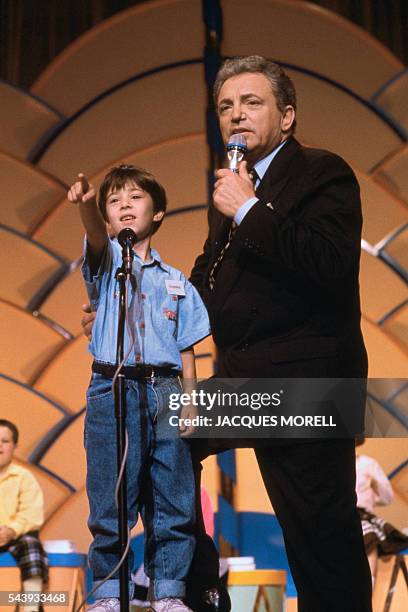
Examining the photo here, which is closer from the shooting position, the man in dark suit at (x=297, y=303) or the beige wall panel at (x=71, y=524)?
the man in dark suit at (x=297, y=303)

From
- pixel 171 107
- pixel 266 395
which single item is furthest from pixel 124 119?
pixel 266 395

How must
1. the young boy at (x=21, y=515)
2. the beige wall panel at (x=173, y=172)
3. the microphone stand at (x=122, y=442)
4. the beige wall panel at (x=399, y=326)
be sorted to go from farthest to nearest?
the beige wall panel at (x=173, y=172)
the beige wall panel at (x=399, y=326)
the young boy at (x=21, y=515)
the microphone stand at (x=122, y=442)

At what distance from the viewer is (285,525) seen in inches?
69.3

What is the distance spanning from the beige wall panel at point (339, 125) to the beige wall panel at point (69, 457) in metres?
1.40

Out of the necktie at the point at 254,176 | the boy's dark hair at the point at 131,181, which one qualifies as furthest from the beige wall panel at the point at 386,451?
the necktie at the point at 254,176

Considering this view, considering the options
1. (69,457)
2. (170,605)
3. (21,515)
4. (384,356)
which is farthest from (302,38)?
(170,605)

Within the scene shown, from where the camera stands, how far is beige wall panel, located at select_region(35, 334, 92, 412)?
331cm

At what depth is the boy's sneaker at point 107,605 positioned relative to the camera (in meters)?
1.79

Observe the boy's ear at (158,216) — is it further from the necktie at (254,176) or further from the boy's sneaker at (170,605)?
the boy's sneaker at (170,605)

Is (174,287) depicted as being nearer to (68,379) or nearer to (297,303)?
(297,303)

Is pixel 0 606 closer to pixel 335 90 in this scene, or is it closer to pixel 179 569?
pixel 179 569

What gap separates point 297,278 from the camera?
5.85 ft

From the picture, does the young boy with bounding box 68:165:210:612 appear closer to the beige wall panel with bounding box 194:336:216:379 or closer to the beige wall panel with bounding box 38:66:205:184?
the beige wall panel with bounding box 194:336:216:379

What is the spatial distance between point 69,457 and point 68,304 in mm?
573
